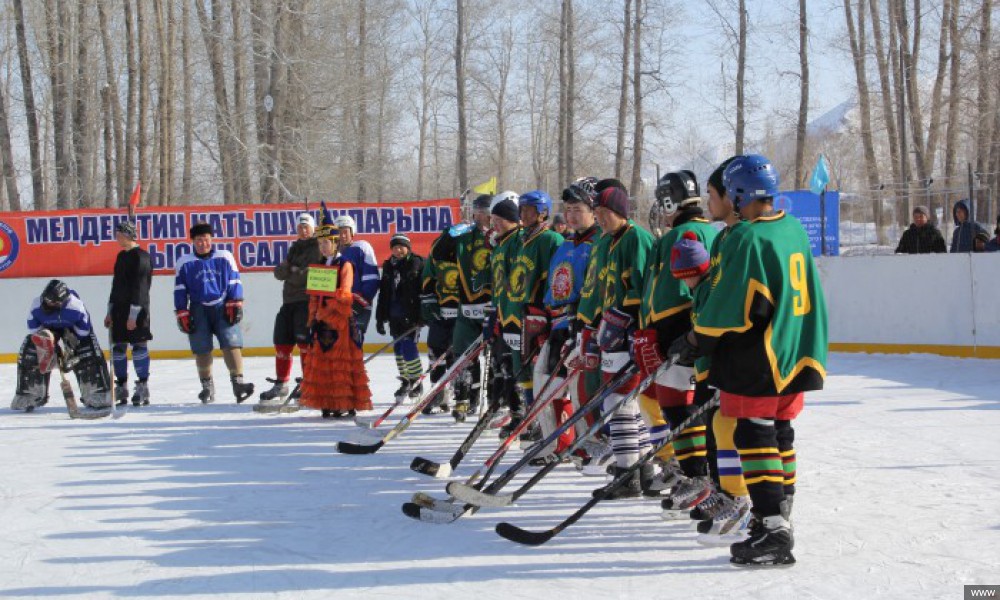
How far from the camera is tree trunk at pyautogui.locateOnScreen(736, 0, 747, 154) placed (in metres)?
22.9

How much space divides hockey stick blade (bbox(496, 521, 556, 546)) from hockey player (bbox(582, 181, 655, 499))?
67 cm

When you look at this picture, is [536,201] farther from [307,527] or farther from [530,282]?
[307,527]

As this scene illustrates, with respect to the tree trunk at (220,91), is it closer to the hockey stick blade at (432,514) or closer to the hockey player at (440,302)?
the hockey player at (440,302)

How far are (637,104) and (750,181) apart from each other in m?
21.4

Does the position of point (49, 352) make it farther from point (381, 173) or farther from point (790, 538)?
point (381, 173)

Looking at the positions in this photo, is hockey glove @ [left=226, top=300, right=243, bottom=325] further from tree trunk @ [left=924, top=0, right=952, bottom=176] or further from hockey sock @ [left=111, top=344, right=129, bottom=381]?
tree trunk @ [left=924, top=0, right=952, bottom=176]

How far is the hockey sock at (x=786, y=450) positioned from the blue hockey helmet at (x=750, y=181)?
850mm

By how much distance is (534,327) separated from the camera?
19.7ft

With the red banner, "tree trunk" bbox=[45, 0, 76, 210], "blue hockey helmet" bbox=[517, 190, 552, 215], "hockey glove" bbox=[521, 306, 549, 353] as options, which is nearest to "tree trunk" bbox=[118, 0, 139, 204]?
"tree trunk" bbox=[45, 0, 76, 210]

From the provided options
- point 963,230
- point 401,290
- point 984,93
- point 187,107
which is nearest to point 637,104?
point 984,93

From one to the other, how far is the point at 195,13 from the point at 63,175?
568cm

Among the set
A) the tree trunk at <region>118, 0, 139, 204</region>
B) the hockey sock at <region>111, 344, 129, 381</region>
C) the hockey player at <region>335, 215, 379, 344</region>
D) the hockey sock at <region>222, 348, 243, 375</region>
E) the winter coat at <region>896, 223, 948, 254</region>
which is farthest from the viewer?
the tree trunk at <region>118, 0, 139, 204</region>

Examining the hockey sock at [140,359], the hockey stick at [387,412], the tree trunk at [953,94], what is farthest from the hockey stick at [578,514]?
the tree trunk at [953,94]

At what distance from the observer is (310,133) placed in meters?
24.5
